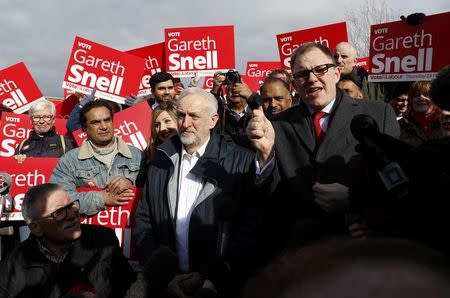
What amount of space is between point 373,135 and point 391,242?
0.78m

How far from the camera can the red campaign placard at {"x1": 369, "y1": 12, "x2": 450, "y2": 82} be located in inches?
200

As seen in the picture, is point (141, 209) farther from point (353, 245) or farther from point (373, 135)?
point (353, 245)

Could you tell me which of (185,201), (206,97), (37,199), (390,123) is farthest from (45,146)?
(390,123)

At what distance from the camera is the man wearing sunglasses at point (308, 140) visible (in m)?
2.54

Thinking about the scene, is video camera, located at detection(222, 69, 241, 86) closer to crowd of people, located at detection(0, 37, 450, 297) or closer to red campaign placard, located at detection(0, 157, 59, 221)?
crowd of people, located at detection(0, 37, 450, 297)

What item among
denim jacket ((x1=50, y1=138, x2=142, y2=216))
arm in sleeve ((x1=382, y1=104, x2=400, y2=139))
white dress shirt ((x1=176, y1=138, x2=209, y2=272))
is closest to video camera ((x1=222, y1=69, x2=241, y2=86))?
denim jacket ((x1=50, y1=138, x2=142, y2=216))

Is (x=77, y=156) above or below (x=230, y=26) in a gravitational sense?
below

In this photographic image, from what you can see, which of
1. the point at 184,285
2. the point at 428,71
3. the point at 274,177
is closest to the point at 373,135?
the point at 274,177

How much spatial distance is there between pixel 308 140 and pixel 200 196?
0.73 m

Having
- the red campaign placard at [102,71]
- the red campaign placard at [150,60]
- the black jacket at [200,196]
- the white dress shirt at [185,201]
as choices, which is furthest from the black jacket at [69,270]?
the red campaign placard at [150,60]

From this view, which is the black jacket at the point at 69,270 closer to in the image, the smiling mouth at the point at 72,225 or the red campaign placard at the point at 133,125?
the smiling mouth at the point at 72,225

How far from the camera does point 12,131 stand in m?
6.11

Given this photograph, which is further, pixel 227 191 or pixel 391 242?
pixel 227 191

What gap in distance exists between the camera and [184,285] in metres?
2.80
